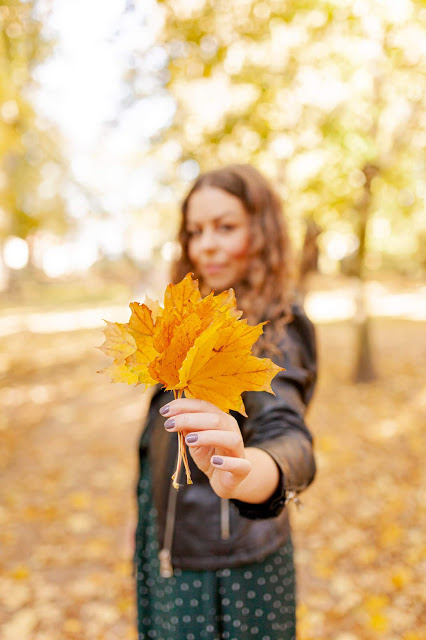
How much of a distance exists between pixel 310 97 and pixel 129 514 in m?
5.30

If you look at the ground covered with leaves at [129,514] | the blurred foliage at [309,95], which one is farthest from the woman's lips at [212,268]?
the blurred foliage at [309,95]

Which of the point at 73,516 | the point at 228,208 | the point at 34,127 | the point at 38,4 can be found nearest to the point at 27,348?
the point at 34,127

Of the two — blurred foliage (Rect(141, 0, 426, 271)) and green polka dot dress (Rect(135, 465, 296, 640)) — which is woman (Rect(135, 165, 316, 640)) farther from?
blurred foliage (Rect(141, 0, 426, 271))

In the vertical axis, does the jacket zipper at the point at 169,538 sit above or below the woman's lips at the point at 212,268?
below

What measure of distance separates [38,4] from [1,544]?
454cm

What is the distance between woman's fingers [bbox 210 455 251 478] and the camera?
927 mm

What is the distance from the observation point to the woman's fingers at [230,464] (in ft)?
3.04

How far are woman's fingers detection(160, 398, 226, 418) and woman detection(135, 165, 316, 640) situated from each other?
0.36 m

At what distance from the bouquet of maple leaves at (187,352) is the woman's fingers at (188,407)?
0.04 feet

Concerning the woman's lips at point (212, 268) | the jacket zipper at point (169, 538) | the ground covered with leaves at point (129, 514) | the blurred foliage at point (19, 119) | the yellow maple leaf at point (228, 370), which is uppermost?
the blurred foliage at point (19, 119)

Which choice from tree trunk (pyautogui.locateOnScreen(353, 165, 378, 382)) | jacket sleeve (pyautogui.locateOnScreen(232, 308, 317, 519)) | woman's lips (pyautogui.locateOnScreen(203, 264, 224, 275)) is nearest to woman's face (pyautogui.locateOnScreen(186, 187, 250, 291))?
woman's lips (pyautogui.locateOnScreen(203, 264, 224, 275))

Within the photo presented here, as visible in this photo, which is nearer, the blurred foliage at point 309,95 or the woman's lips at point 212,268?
the woman's lips at point 212,268

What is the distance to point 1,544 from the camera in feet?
12.7

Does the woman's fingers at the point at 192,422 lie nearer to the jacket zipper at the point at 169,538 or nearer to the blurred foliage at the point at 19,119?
the jacket zipper at the point at 169,538
